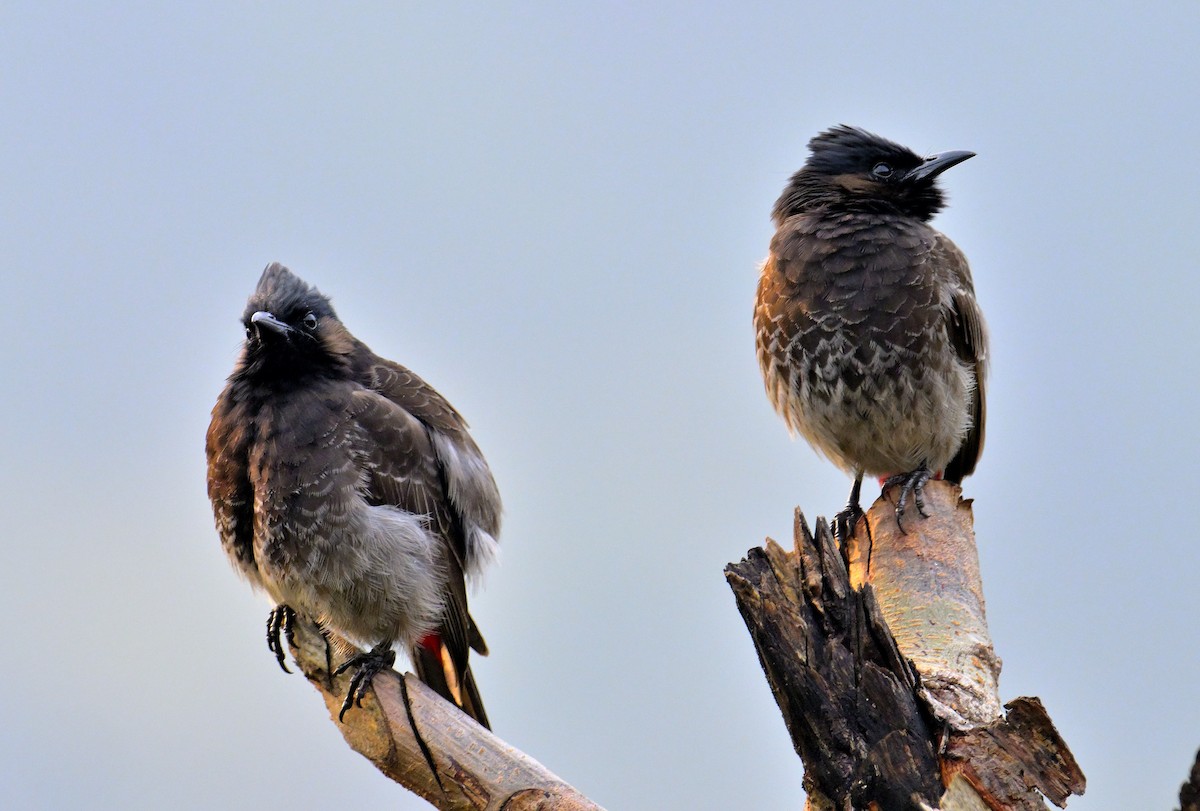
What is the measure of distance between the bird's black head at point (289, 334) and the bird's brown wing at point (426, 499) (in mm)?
276

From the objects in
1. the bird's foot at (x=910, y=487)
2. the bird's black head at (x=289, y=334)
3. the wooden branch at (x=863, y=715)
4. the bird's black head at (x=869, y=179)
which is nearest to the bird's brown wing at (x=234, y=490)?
the bird's black head at (x=289, y=334)

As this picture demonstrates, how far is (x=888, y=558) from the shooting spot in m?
5.94

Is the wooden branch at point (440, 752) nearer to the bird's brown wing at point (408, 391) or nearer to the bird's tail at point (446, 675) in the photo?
the bird's tail at point (446, 675)

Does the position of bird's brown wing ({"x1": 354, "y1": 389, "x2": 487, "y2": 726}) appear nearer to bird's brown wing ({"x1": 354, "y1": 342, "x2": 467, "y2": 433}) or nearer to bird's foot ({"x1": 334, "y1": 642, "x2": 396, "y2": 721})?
bird's brown wing ({"x1": 354, "y1": 342, "x2": 467, "y2": 433})

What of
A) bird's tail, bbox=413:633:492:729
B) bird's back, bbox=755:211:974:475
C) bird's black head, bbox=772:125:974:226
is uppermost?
bird's black head, bbox=772:125:974:226

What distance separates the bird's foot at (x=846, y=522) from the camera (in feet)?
21.1

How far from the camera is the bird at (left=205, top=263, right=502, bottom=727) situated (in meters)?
5.79

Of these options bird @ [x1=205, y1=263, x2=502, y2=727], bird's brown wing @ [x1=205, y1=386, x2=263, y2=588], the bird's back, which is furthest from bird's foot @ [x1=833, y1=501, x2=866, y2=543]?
bird's brown wing @ [x1=205, y1=386, x2=263, y2=588]

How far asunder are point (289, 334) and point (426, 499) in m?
0.97

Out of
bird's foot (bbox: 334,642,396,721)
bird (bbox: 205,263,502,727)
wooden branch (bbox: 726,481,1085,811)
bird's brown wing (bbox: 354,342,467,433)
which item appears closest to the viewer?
wooden branch (bbox: 726,481,1085,811)

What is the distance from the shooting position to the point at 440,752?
4.91 meters

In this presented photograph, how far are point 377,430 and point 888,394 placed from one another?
245 centimetres

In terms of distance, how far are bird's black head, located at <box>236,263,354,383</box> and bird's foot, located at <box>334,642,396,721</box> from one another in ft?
4.32

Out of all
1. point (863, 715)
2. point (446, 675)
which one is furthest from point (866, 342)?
point (863, 715)
